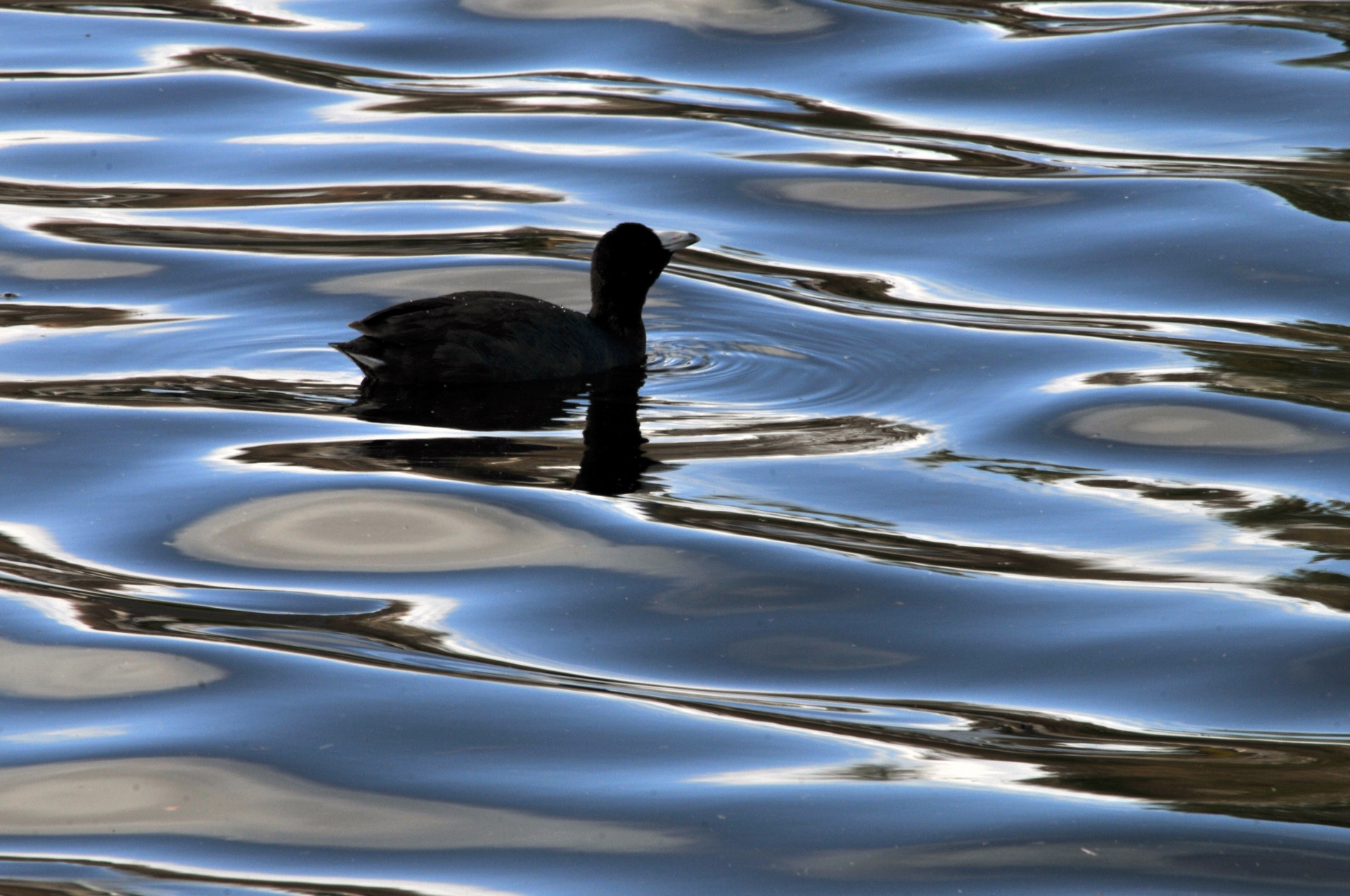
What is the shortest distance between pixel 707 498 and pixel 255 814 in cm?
281

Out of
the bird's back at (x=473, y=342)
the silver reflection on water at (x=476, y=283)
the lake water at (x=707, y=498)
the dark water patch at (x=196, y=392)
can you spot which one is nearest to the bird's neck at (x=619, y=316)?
the lake water at (x=707, y=498)

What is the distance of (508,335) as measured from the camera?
29.4 feet

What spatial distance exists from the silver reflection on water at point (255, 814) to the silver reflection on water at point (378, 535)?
63.3 inches

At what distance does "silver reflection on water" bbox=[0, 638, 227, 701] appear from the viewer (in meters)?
5.58

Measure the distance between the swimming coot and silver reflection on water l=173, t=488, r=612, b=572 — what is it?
1695 mm

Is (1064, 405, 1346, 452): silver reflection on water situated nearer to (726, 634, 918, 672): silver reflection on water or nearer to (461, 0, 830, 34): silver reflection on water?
(726, 634, 918, 672): silver reflection on water

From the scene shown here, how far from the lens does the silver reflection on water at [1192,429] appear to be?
8133mm

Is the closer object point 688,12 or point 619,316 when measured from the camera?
point 619,316

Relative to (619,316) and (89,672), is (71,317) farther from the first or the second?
(89,672)

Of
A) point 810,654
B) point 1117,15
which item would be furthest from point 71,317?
point 1117,15

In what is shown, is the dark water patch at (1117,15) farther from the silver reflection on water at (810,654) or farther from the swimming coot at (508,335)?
the silver reflection on water at (810,654)

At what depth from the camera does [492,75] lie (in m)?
16.1

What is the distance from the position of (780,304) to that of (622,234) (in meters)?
1.09

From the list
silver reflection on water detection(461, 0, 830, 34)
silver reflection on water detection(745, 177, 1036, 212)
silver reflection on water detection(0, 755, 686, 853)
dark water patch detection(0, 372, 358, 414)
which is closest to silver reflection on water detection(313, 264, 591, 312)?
dark water patch detection(0, 372, 358, 414)
